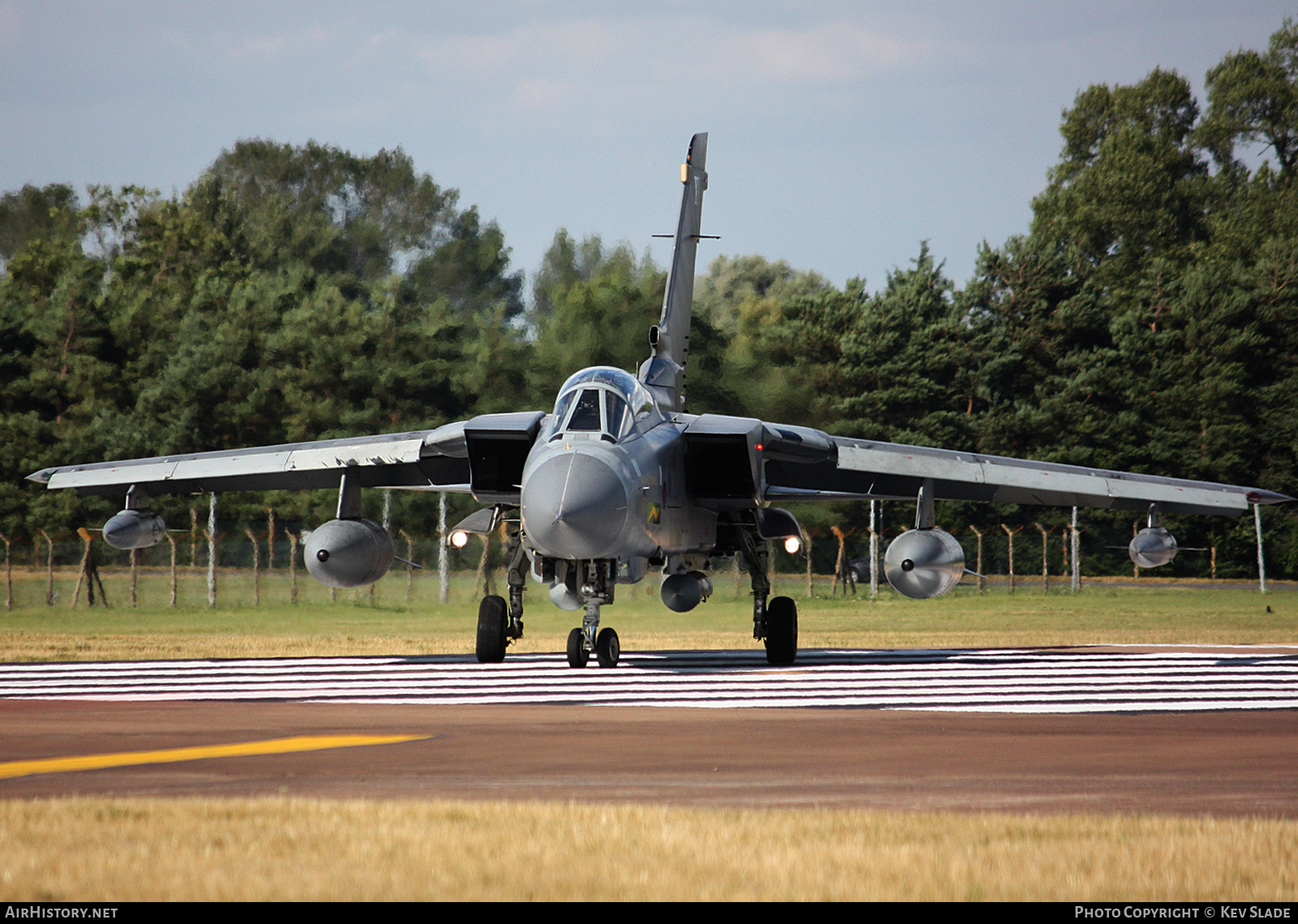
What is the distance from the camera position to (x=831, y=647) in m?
23.9

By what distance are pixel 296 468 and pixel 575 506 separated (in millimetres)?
6650

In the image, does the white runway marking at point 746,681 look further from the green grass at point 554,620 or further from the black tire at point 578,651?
the green grass at point 554,620

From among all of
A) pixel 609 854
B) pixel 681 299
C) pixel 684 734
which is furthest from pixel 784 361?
pixel 609 854

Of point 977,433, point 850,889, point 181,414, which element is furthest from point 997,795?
point 977,433

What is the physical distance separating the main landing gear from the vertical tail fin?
2.35 metres

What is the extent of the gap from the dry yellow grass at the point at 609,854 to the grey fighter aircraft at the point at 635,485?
9215 millimetres

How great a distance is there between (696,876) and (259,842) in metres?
1.90

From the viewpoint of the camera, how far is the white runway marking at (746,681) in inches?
569

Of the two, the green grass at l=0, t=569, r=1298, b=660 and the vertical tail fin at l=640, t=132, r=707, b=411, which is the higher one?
the vertical tail fin at l=640, t=132, r=707, b=411

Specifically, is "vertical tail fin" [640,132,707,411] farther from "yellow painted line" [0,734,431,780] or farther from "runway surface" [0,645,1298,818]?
"yellow painted line" [0,734,431,780]

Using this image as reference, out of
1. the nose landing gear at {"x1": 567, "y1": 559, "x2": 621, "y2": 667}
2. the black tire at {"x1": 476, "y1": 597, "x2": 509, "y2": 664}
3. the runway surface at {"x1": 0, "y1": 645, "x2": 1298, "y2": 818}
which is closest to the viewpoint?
the runway surface at {"x1": 0, "y1": 645, "x2": 1298, "y2": 818}

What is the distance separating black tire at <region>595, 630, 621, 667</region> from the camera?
17578 mm

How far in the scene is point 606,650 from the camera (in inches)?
695

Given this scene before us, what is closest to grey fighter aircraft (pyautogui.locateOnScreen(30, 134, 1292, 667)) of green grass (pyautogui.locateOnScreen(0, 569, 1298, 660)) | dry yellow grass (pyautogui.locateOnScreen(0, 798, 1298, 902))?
green grass (pyautogui.locateOnScreen(0, 569, 1298, 660))
